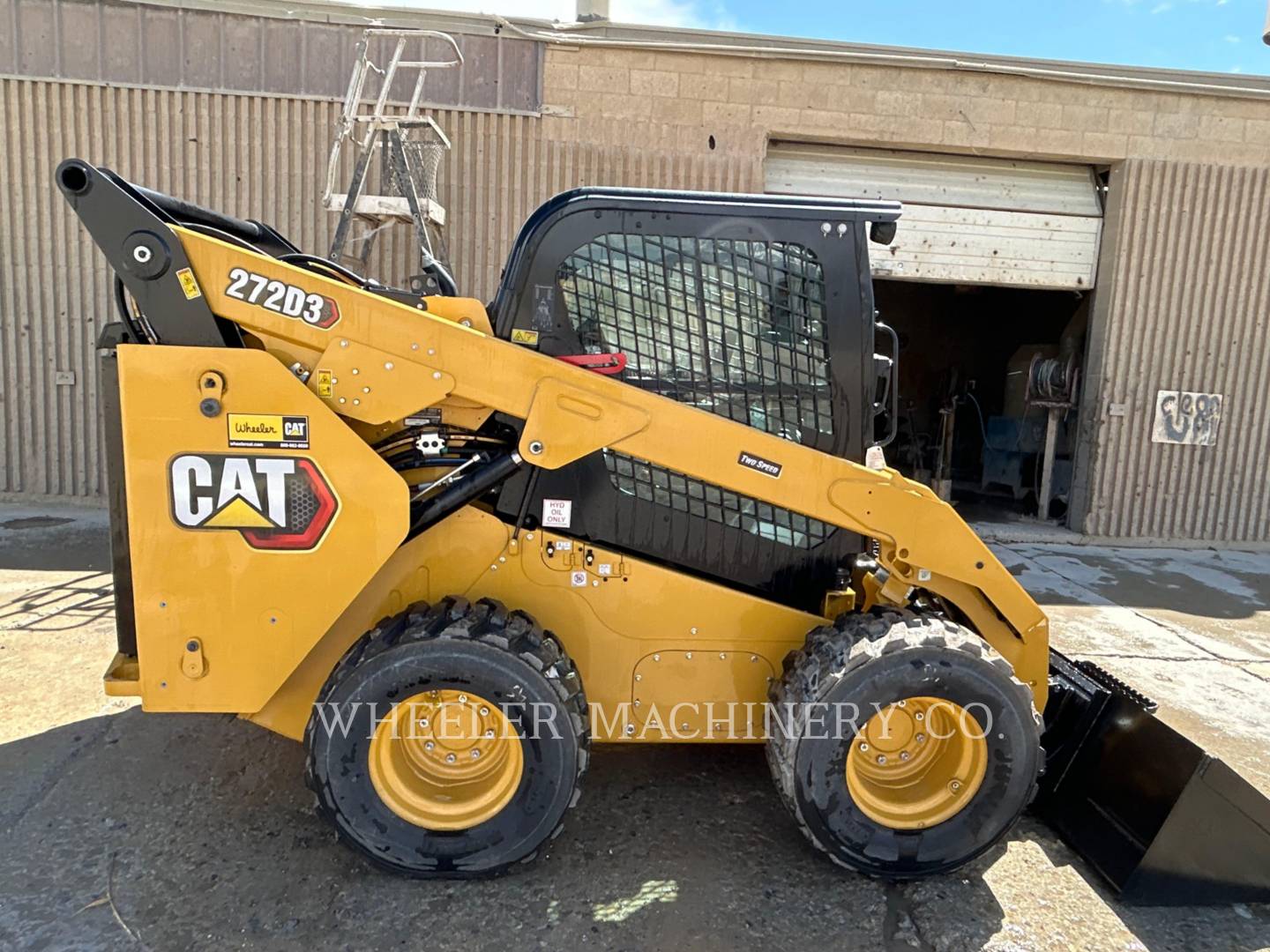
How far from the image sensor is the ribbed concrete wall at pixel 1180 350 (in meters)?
8.02

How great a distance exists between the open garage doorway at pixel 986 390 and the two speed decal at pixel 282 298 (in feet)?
28.0

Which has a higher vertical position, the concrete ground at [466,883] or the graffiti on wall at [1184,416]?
the graffiti on wall at [1184,416]

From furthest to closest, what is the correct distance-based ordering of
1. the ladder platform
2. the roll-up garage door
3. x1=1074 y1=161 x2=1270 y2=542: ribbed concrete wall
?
1. x1=1074 y1=161 x2=1270 y2=542: ribbed concrete wall
2. the roll-up garage door
3. the ladder platform

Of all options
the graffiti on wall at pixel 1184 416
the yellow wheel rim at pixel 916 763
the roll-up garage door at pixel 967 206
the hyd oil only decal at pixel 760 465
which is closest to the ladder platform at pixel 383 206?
the roll-up garage door at pixel 967 206

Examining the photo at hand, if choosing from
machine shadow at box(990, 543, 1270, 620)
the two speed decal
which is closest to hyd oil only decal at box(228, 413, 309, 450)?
the two speed decal

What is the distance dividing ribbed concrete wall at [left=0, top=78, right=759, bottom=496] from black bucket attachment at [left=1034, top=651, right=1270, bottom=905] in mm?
6175

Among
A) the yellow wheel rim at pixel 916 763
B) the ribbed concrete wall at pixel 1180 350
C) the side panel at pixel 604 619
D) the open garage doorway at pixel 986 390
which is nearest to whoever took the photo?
the yellow wheel rim at pixel 916 763

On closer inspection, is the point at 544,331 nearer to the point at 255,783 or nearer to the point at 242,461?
the point at 242,461

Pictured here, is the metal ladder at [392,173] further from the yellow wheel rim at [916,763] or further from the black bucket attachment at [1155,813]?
the black bucket attachment at [1155,813]

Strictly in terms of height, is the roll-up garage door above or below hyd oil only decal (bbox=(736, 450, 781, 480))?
above

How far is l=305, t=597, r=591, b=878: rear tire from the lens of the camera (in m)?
2.46

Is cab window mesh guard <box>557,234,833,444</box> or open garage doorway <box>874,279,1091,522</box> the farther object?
open garage doorway <box>874,279,1091,522</box>

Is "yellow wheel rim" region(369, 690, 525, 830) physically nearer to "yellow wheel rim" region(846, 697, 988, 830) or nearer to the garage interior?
"yellow wheel rim" region(846, 697, 988, 830)

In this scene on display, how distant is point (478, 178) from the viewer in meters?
7.52
